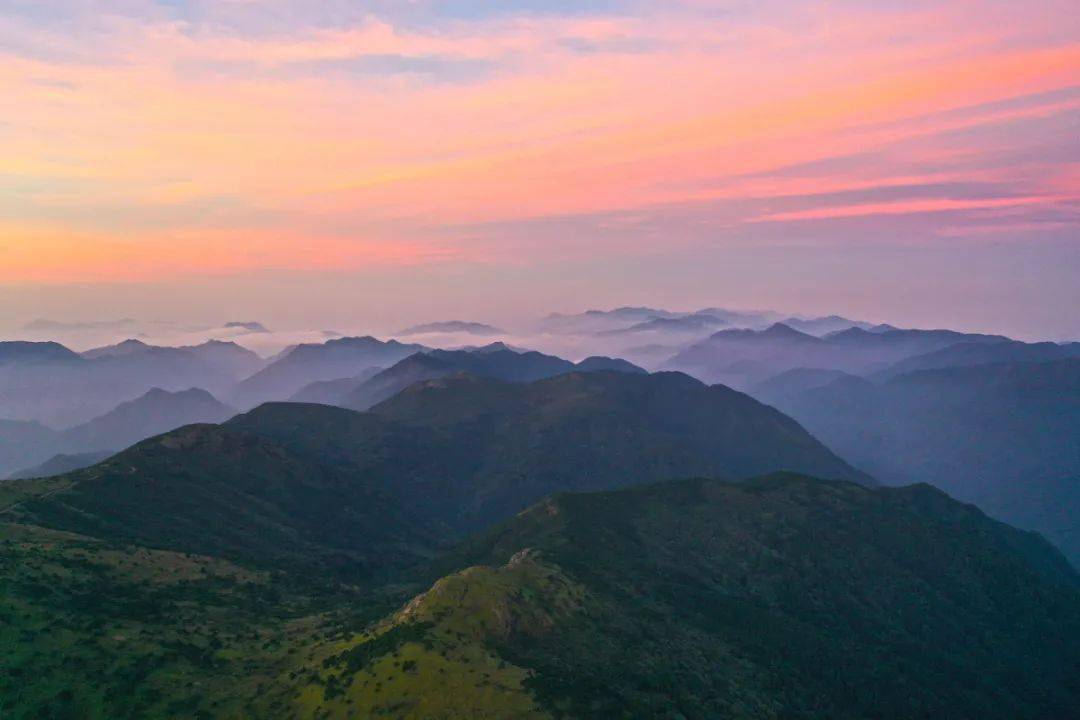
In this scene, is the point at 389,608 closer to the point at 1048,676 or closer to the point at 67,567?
the point at 67,567

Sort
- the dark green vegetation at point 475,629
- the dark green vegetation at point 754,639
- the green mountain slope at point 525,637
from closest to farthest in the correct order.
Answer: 1. the green mountain slope at point 525,637
2. the dark green vegetation at point 475,629
3. the dark green vegetation at point 754,639

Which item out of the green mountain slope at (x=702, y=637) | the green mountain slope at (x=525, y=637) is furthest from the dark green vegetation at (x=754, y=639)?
the green mountain slope at (x=525, y=637)

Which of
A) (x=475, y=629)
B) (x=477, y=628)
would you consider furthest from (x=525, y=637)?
(x=475, y=629)

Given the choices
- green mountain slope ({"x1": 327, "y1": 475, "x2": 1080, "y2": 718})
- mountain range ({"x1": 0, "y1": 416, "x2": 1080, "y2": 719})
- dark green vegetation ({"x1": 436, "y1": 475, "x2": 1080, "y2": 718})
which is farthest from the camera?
dark green vegetation ({"x1": 436, "y1": 475, "x2": 1080, "y2": 718})

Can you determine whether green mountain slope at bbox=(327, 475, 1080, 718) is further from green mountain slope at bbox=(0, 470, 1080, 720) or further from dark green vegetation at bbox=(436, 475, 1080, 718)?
green mountain slope at bbox=(0, 470, 1080, 720)

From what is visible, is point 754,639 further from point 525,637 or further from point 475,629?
point 475,629

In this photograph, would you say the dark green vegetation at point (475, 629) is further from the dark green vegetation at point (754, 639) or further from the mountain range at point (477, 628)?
the dark green vegetation at point (754, 639)

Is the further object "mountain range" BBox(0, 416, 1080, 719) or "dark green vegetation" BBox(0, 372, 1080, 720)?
"mountain range" BBox(0, 416, 1080, 719)

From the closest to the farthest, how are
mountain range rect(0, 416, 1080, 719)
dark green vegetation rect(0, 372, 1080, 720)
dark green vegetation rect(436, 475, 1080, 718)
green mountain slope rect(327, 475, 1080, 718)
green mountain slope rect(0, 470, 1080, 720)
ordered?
green mountain slope rect(0, 470, 1080, 720) → dark green vegetation rect(0, 372, 1080, 720) → mountain range rect(0, 416, 1080, 719) → green mountain slope rect(327, 475, 1080, 718) → dark green vegetation rect(436, 475, 1080, 718)

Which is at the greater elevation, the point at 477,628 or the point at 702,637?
the point at 477,628

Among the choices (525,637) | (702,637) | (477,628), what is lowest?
(702,637)

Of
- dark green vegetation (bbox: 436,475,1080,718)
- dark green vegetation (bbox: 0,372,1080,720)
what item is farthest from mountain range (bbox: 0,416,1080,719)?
dark green vegetation (bbox: 436,475,1080,718)

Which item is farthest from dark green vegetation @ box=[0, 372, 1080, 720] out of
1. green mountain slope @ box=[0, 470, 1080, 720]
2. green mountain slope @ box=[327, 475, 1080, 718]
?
green mountain slope @ box=[327, 475, 1080, 718]
